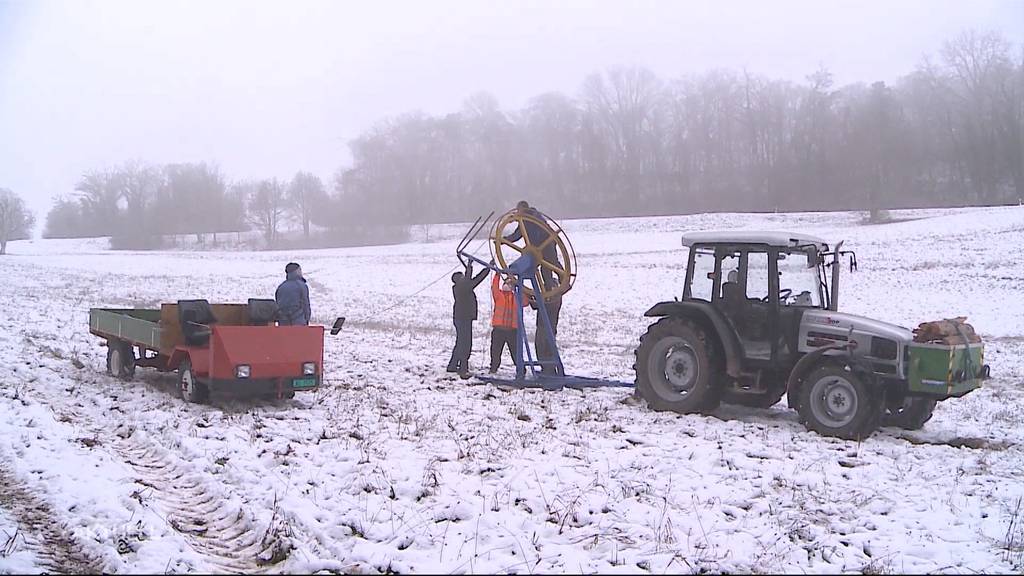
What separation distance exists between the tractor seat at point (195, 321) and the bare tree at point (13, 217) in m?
16.6

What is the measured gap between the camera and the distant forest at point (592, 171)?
56281mm

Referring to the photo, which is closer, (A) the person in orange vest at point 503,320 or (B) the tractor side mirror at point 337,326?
(B) the tractor side mirror at point 337,326

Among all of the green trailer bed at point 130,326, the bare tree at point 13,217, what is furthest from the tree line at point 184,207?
the green trailer bed at point 130,326

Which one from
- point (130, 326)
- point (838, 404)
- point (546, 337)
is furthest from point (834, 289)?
point (130, 326)

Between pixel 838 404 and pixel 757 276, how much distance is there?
187 centimetres

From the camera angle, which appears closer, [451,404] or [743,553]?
[743,553]

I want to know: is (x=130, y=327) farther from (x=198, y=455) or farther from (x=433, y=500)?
(x=433, y=500)

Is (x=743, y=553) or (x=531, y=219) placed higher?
(x=531, y=219)

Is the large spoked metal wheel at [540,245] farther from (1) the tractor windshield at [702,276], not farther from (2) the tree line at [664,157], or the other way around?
(2) the tree line at [664,157]

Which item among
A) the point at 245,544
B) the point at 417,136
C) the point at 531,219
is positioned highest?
the point at 417,136

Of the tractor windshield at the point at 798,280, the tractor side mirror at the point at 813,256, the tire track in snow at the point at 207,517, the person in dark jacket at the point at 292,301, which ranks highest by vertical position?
the tractor side mirror at the point at 813,256

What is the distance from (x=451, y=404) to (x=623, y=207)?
187 feet

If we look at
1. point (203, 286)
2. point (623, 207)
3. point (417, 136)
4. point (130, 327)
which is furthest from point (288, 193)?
point (130, 327)

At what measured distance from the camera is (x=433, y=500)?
6590 millimetres
